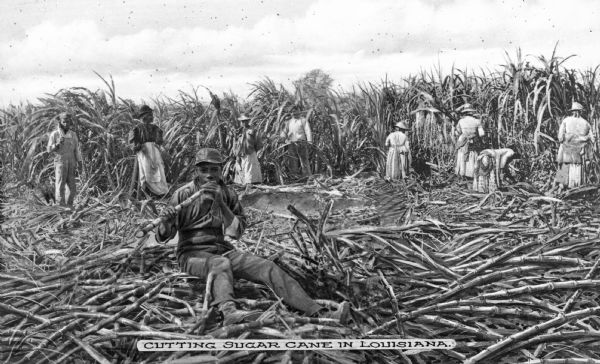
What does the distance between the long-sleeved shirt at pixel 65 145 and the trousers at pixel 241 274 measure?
1.47 meters

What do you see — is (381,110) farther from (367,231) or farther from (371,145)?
(367,231)

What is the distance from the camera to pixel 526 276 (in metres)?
3.82

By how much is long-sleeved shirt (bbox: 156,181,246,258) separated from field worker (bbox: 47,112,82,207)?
1.23 m

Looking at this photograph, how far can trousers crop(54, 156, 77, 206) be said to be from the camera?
4298 mm

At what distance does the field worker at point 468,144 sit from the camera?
14.2 ft

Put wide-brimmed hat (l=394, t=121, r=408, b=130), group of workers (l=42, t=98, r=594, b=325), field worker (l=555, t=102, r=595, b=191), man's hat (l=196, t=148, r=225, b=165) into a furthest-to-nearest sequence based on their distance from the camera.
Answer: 1. wide-brimmed hat (l=394, t=121, r=408, b=130)
2. field worker (l=555, t=102, r=595, b=191)
3. man's hat (l=196, t=148, r=225, b=165)
4. group of workers (l=42, t=98, r=594, b=325)

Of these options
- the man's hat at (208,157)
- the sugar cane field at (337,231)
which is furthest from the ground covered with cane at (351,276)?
the man's hat at (208,157)

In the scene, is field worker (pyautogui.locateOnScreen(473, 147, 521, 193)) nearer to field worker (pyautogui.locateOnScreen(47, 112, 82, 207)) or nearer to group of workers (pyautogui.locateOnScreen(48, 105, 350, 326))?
group of workers (pyautogui.locateOnScreen(48, 105, 350, 326))

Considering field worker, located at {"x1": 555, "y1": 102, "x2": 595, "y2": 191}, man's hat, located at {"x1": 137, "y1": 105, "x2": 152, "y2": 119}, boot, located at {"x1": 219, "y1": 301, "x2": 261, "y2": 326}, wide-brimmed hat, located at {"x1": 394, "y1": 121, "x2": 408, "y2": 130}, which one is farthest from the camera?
man's hat, located at {"x1": 137, "y1": 105, "x2": 152, "y2": 119}

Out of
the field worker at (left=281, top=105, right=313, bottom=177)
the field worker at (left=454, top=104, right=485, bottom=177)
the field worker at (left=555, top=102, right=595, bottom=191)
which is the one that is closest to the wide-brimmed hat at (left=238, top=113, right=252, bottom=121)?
the field worker at (left=281, top=105, right=313, bottom=177)

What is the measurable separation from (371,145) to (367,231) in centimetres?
83

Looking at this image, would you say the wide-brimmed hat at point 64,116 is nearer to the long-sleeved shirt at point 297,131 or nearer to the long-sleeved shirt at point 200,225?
the long-sleeved shirt at point 200,225

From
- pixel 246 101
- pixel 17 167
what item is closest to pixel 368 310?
pixel 246 101

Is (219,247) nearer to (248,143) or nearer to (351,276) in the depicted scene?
(351,276)
